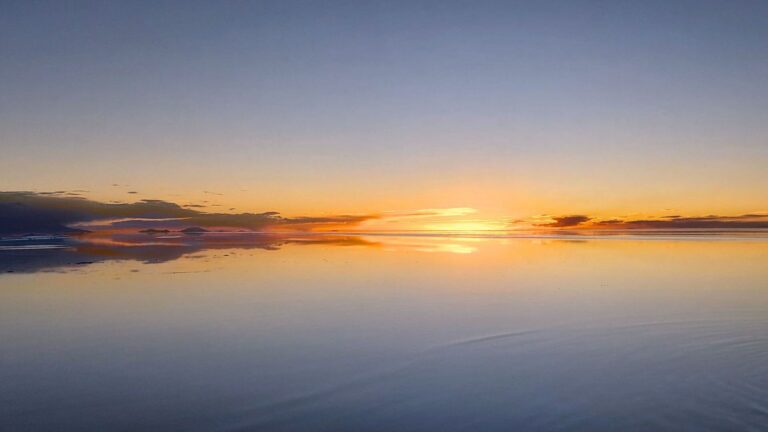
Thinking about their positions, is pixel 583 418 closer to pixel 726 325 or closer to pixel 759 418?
pixel 759 418

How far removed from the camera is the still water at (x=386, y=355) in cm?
499

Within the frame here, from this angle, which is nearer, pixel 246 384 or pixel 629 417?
pixel 629 417

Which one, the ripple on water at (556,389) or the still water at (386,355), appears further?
the still water at (386,355)

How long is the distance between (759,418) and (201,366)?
6454mm

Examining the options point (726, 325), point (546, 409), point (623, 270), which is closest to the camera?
point (546, 409)

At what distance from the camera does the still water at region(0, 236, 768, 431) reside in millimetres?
4992

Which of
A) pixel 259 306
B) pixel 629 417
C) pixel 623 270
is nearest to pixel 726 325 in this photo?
pixel 629 417

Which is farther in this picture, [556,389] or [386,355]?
[386,355]

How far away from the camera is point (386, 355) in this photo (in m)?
7.07

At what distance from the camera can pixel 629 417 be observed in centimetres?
491

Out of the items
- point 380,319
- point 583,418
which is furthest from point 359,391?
point 380,319

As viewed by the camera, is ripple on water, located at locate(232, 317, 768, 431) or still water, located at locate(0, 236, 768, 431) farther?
still water, located at locate(0, 236, 768, 431)

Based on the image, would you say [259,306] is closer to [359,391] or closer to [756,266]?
[359,391]

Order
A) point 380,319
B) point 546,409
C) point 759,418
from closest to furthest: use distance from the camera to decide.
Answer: point 759,418
point 546,409
point 380,319
